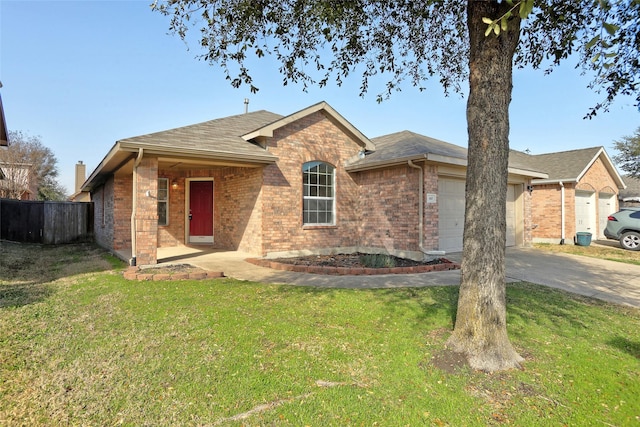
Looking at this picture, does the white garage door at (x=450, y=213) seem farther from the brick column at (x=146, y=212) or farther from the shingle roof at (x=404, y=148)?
the brick column at (x=146, y=212)

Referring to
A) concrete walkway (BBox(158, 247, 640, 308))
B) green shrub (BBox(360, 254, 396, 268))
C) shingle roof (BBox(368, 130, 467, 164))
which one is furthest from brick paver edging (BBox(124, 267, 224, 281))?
shingle roof (BBox(368, 130, 467, 164))

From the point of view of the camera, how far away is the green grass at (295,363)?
8.68 feet

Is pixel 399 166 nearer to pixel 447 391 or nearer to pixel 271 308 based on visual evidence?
pixel 271 308

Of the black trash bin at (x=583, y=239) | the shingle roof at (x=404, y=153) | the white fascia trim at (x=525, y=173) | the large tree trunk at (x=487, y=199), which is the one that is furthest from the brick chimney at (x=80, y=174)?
the black trash bin at (x=583, y=239)

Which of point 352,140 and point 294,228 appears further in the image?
point 352,140

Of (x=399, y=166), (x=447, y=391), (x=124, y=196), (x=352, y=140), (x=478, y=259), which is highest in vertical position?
(x=352, y=140)

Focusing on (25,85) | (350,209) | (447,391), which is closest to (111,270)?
(350,209)

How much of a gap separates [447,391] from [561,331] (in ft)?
8.05

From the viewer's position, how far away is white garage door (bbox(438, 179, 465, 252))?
10.7 m

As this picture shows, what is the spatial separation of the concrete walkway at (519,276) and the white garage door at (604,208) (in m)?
8.75

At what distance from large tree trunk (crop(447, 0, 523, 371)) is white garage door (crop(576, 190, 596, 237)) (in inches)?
623

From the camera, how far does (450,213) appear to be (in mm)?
10938

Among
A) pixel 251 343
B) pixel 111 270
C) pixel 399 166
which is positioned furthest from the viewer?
pixel 399 166

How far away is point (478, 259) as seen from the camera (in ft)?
11.8
